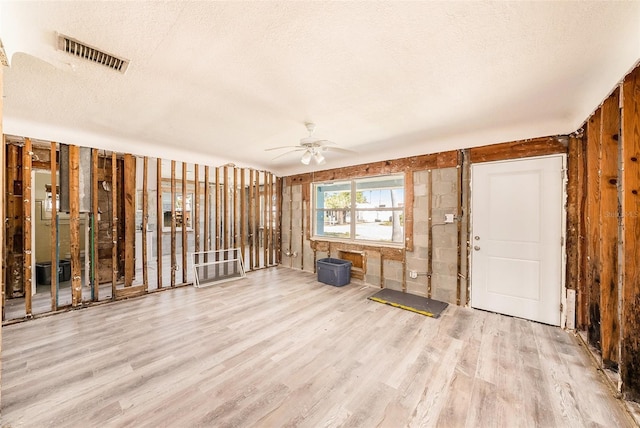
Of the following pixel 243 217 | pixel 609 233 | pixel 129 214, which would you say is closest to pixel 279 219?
pixel 243 217

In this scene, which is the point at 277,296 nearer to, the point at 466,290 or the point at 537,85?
the point at 466,290

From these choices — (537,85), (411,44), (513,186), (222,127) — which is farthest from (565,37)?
(222,127)

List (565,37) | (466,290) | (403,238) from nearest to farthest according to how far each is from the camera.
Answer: (565,37)
(466,290)
(403,238)

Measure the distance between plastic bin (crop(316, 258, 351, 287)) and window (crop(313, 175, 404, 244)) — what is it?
0.66m

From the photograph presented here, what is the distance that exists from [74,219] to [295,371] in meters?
3.71

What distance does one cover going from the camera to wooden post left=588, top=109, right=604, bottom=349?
2422 mm

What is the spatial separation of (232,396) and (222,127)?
A: 9.71 feet

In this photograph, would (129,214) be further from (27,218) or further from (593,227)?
(593,227)

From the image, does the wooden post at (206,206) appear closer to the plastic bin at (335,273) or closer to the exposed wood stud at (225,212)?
the exposed wood stud at (225,212)

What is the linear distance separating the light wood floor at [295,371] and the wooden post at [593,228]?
1.00ft

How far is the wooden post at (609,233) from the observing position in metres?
2.07

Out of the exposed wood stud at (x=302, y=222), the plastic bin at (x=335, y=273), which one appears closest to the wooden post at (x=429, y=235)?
the plastic bin at (x=335, y=273)

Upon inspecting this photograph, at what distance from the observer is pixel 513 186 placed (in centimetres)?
324

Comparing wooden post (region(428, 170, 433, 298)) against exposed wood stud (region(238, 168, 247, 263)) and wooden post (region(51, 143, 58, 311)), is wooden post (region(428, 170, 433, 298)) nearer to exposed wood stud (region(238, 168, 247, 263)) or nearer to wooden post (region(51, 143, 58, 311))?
exposed wood stud (region(238, 168, 247, 263))
